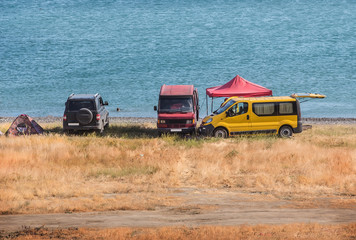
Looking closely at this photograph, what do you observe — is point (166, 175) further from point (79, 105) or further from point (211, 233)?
point (79, 105)

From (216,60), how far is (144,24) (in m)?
27.8

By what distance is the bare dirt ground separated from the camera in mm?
11398

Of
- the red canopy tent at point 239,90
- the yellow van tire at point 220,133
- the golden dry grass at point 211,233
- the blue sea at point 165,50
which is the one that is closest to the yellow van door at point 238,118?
the yellow van tire at point 220,133

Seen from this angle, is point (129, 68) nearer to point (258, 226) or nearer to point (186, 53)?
point (186, 53)

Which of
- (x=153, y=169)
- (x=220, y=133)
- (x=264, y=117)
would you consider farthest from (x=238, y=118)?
(x=153, y=169)

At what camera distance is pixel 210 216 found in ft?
39.2

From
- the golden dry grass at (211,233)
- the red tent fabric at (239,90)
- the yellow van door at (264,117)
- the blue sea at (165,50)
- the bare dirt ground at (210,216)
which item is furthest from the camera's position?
the blue sea at (165,50)

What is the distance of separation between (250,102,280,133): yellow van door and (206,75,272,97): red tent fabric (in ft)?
12.5

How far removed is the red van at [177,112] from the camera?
78.7 feet

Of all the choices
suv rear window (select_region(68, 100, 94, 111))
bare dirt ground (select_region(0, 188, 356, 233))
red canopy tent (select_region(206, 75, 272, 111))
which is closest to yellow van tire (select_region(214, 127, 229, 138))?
red canopy tent (select_region(206, 75, 272, 111))

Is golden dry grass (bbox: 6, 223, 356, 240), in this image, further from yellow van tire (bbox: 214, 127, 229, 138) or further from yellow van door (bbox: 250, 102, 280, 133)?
yellow van tire (bbox: 214, 127, 229, 138)

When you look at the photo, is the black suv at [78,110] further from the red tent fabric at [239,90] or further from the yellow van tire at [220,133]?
the red tent fabric at [239,90]

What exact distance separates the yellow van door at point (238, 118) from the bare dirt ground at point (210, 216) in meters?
10.2

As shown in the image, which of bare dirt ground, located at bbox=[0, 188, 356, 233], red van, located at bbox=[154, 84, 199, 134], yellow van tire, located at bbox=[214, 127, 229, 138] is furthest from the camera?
red van, located at bbox=[154, 84, 199, 134]
